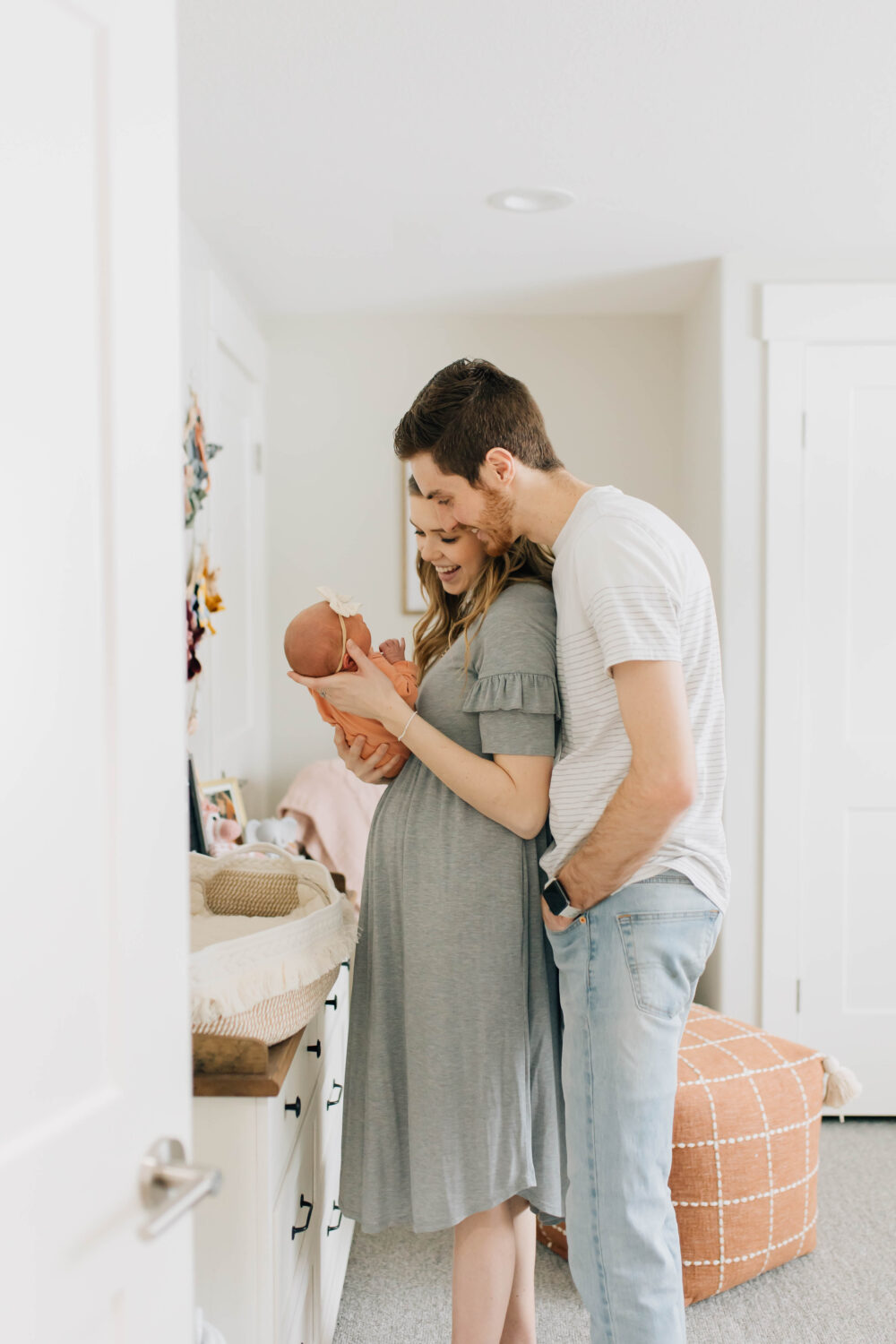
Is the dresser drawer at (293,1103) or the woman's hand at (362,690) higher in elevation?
the woman's hand at (362,690)

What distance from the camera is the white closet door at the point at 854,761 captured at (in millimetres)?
2963

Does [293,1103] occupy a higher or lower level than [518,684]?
lower

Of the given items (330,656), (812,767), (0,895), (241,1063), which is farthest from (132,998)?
(812,767)

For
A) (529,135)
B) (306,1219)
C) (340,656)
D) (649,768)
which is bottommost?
(306,1219)

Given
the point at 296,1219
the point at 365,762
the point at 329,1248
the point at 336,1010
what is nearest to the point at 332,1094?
the point at 336,1010

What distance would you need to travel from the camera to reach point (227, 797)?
109 inches

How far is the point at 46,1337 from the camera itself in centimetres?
64

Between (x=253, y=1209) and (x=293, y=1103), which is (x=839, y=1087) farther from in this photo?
(x=253, y=1209)

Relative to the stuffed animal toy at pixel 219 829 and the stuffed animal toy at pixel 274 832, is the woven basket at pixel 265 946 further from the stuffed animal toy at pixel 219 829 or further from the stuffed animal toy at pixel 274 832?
the stuffed animal toy at pixel 274 832

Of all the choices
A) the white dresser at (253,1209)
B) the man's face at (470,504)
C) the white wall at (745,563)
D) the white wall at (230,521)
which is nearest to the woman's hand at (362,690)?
the man's face at (470,504)

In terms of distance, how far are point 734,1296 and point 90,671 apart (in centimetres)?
206

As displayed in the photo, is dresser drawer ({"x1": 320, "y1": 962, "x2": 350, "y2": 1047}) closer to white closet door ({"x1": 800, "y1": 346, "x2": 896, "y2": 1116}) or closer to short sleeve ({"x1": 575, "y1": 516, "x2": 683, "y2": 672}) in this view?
short sleeve ({"x1": 575, "y1": 516, "x2": 683, "y2": 672})

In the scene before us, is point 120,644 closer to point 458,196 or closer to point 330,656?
point 330,656

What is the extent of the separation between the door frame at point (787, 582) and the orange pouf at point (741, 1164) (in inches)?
29.7
